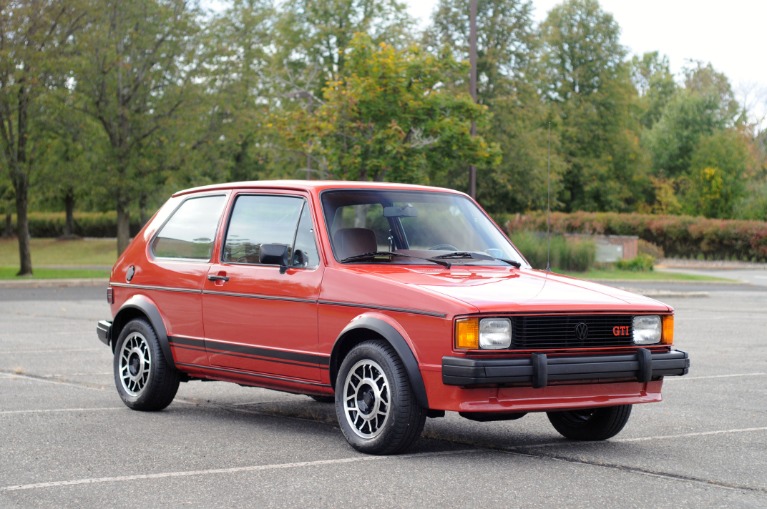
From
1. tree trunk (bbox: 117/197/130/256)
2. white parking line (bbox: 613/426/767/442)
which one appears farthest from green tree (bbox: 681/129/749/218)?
white parking line (bbox: 613/426/767/442)

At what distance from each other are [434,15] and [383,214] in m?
56.5

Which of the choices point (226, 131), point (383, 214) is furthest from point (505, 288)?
point (226, 131)

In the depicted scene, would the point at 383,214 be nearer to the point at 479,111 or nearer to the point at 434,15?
the point at 479,111

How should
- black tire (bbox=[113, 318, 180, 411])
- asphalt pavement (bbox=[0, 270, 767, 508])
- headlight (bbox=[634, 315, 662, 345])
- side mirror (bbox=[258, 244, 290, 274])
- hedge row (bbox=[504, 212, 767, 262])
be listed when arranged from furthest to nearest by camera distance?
hedge row (bbox=[504, 212, 767, 262]) < black tire (bbox=[113, 318, 180, 411]) < side mirror (bbox=[258, 244, 290, 274]) < headlight (bbox=[634, 315, 662, 345]) < asphalt pavement (bbox=[0, 270, 767, 508])

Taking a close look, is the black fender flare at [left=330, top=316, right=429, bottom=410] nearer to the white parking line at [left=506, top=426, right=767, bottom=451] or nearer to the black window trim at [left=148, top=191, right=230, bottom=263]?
the white parking line at [left=506, top=426, right=767, bottom=451]

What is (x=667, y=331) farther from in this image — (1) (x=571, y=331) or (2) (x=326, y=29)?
(2) (x=326, y=29)

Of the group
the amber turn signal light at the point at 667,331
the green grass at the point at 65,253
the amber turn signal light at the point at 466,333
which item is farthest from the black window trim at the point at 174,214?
the green grass at the point at 65,253

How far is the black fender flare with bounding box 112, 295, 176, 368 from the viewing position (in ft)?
29.5

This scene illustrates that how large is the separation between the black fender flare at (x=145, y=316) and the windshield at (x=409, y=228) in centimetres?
177

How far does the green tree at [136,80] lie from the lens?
123 ft

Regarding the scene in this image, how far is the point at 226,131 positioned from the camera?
136 ft

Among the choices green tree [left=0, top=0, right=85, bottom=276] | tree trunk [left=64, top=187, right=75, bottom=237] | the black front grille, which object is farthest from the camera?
tree trunk [left=64, top=187, right=75, bottom=237]

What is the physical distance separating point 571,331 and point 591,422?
3.54 feet

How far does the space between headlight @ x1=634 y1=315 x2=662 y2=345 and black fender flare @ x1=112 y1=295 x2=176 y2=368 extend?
3531 millimetres
